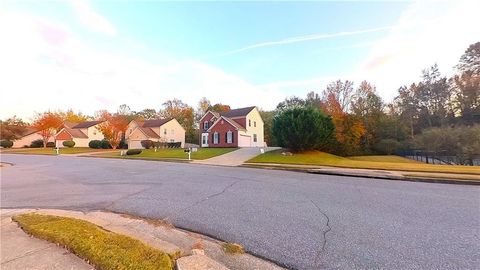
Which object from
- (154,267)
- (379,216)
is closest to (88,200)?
(154,267)

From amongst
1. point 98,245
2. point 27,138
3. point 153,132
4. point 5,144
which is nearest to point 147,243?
point 98,245

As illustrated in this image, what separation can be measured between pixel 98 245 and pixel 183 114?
204 feet

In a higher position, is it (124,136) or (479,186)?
(124,136)

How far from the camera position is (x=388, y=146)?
3962cm

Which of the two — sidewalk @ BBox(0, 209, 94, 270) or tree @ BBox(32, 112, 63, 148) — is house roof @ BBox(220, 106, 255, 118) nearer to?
sidewalk @ BBox(0, 209, 94, 270)

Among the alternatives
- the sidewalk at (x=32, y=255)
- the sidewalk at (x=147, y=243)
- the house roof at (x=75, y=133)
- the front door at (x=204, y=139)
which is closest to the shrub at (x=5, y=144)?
the house roof at (x=75, y=133)

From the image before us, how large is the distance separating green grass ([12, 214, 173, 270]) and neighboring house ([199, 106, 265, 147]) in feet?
98.8

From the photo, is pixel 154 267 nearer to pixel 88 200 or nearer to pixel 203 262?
pixel 203 262

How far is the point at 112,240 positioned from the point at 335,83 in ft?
133

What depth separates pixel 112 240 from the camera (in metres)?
3.64

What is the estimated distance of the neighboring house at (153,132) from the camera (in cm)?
4695

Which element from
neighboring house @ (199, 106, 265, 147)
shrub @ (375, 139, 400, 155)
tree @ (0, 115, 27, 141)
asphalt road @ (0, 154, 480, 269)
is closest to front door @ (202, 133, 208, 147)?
neighboring house @ (199, 106, 265, 147)

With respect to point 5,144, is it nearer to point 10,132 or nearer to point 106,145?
point 10,132

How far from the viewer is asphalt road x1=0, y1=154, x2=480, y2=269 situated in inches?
132
